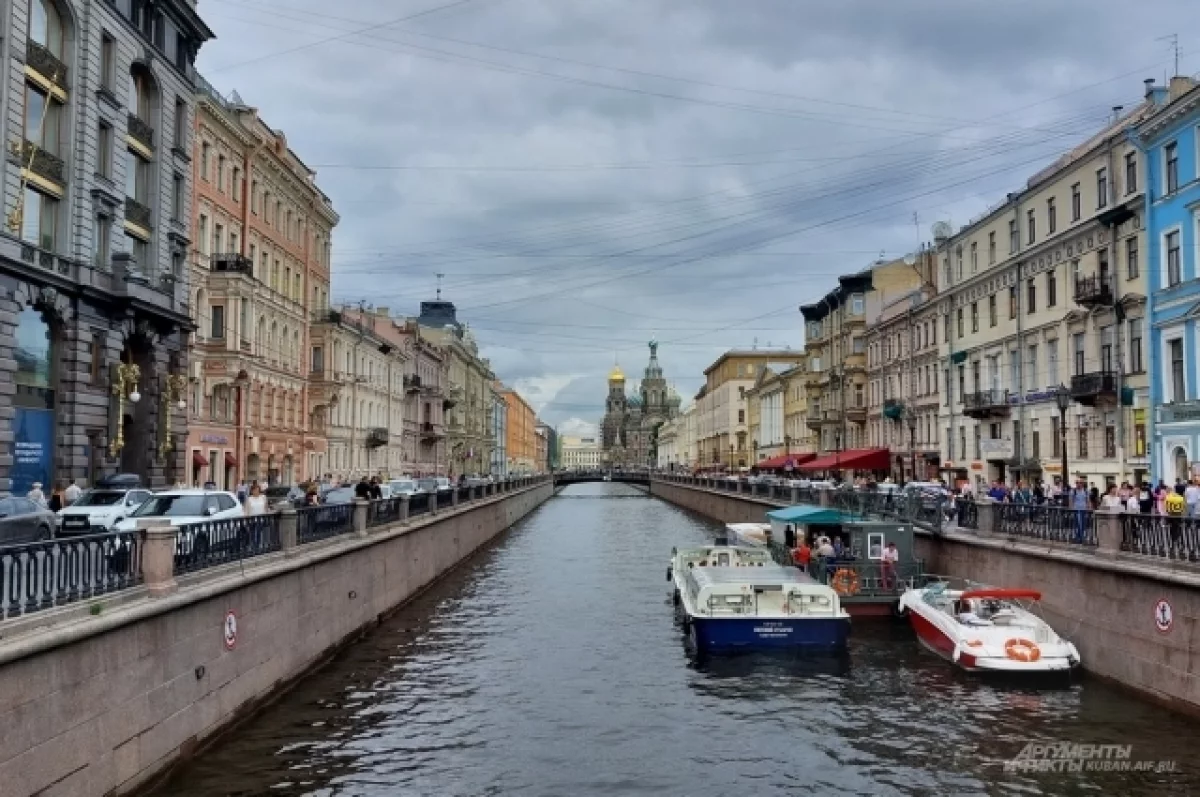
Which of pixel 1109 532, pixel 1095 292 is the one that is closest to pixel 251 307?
pixel 1095 292

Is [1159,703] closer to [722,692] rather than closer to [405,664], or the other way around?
[722,692]

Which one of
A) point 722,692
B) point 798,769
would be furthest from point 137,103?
point 798,769

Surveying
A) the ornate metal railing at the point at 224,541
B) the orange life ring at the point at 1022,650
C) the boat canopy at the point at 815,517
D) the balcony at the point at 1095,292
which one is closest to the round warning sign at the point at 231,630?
the ornate metal railing at the point at 224,541

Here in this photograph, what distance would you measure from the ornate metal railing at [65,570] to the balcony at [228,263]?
114ft

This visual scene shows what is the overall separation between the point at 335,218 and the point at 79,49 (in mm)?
35309

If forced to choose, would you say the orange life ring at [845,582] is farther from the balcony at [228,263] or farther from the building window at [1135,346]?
the balcony at [228,263]

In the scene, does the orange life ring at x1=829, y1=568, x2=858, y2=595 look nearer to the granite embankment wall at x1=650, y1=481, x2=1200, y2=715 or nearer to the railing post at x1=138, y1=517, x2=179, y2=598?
the granite embankment wall at x1=650, y1=481, x2=1200, y2=715

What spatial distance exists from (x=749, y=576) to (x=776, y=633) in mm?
2854

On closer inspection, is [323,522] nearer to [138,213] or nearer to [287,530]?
[287,530]

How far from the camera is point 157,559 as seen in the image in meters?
13.2

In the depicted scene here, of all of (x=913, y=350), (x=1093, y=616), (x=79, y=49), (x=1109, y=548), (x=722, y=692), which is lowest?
(x=722, y=692)

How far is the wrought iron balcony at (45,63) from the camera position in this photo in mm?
29562

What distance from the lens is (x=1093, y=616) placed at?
18.8 m

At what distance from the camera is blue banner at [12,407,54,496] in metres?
29.4
